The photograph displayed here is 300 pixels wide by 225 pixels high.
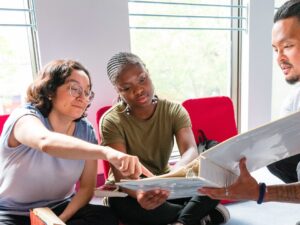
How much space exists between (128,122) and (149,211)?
17.3 inches

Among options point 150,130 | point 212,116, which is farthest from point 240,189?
point 212,116

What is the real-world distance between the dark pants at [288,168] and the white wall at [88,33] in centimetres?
105

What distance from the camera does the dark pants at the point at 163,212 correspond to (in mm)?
1342

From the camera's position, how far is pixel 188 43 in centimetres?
233

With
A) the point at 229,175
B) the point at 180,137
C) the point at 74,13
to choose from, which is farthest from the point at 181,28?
the point at 229,175

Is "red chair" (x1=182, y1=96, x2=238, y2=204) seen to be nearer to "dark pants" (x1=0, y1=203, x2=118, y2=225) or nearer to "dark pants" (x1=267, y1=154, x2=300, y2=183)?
"dark pants" (x1=267, y1=154, x2=300, y2=183)

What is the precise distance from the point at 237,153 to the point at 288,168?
0.69m

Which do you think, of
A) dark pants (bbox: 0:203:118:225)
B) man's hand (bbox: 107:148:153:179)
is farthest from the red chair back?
man's hand (bbox: 107:148:153:179)

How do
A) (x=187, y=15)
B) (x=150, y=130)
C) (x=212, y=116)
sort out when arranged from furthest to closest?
(x=187, y=15), (x=212, y=116), (x=150, y=130)

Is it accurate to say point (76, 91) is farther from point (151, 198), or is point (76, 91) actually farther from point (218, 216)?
point (218, 216)

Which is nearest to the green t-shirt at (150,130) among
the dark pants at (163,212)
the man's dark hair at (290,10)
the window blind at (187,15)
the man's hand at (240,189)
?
the dark pants at (163,212)

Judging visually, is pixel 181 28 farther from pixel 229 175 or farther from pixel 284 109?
pixel 229 175

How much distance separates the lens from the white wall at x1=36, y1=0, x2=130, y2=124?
64.8 inches

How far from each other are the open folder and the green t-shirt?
59 centimetres
